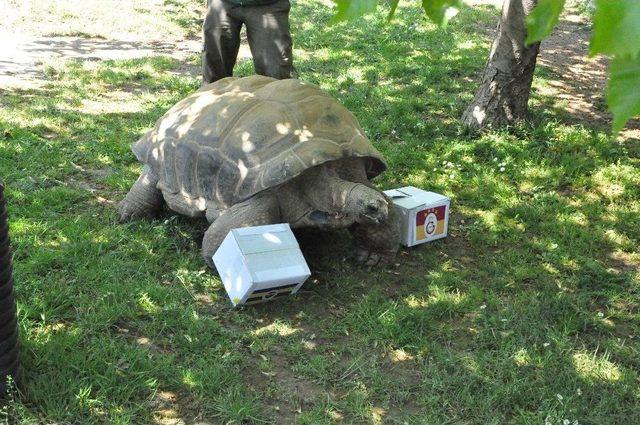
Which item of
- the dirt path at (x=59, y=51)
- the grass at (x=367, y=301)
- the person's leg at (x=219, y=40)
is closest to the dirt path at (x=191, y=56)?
the dirt path at (x=59, y=51)

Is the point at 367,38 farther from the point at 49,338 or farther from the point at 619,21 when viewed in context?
A: the point at 619,21

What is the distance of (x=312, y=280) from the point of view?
513cm

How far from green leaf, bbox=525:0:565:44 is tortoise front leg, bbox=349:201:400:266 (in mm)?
4047

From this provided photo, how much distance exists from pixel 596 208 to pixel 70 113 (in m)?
5.85

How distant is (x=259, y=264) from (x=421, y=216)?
1.54 meters

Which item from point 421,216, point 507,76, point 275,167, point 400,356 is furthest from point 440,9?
point 507,76

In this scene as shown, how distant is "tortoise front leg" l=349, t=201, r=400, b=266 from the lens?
5172 mm

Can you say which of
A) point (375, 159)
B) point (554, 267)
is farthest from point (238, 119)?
point (554, 267)

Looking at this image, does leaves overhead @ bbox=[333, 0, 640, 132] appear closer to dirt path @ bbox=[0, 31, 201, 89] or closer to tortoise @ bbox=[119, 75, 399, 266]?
tortoise @ bbox=[119, 75, 399, 266]

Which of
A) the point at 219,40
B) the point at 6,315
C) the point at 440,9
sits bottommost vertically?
the point at 6,315

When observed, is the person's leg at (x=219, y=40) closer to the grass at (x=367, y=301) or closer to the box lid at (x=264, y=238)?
the grass at (x=367, y=301)

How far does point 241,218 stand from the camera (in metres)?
4.92

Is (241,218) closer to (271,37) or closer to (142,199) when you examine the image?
(142,199)

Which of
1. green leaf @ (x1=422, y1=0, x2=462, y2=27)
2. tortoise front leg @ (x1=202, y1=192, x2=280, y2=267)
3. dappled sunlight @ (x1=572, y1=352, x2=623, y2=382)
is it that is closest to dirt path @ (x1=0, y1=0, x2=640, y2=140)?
dappled sunlight @ (x1=572, y1=352, x2=623, y2=382)
